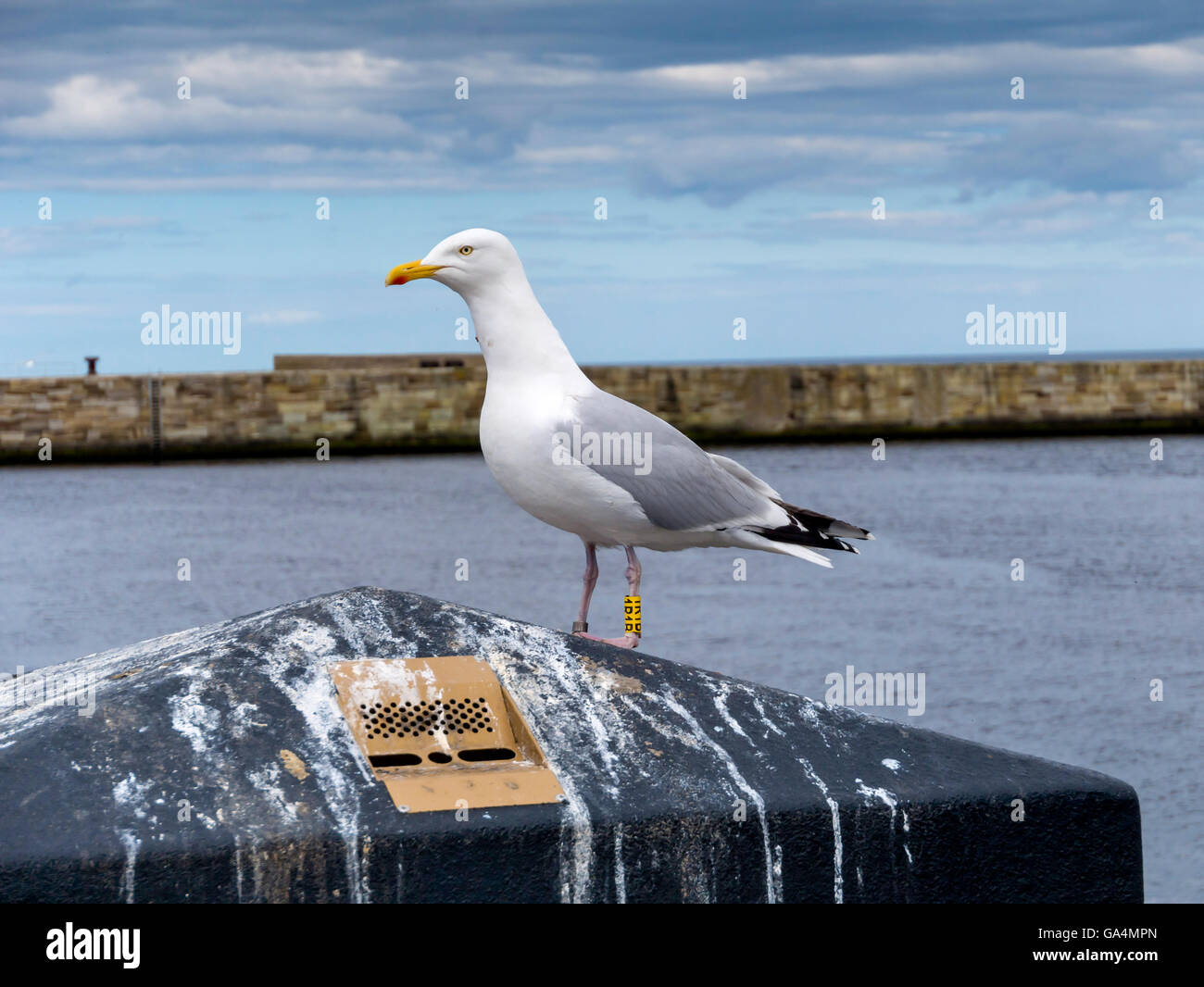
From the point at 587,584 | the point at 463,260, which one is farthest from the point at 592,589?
the point at 463,260

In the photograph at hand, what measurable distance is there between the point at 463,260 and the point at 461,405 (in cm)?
2815

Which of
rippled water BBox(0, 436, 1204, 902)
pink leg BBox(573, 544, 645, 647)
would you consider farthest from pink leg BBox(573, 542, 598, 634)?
rippled water BBox(0, 436, 1204, 902)

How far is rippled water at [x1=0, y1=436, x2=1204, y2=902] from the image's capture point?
42.2ft

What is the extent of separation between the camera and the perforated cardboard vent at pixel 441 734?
486cm

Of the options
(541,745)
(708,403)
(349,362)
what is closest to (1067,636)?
(541,745)

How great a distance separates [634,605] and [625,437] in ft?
2.25

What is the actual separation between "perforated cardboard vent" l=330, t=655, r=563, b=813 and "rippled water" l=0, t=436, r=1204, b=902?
4.86m

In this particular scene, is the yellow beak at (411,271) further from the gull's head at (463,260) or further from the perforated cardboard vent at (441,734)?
the perforated cardboard vent at (441,734)

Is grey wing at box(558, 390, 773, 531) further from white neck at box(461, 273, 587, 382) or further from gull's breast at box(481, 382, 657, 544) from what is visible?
white neck at box(461, 273, 587, 382)

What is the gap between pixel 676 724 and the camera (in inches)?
213

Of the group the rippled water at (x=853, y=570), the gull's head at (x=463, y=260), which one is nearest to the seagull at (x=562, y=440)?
the gull's head at (x=463, y=260)

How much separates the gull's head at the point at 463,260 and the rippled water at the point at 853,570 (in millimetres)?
5344

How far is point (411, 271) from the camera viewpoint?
5738 mm
